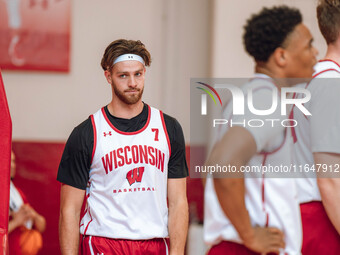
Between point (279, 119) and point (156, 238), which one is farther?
point (156, 238)

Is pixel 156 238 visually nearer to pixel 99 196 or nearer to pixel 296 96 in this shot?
pixel 99 196

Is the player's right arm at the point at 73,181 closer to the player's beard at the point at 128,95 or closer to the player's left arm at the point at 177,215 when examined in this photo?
the player's beard at the point at 128,95

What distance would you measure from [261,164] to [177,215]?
817 mm

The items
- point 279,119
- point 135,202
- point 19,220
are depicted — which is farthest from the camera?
point 19,220

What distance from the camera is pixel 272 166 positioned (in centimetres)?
211

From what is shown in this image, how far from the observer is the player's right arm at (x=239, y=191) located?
2004 mm

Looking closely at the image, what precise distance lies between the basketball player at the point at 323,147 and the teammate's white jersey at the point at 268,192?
235 millimetres

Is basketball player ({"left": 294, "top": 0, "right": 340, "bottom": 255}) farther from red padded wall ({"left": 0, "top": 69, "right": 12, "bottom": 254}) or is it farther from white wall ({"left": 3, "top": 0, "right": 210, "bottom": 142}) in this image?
white wall ({"left": 3, "top": 0, "right": 210, "bottom": 142})

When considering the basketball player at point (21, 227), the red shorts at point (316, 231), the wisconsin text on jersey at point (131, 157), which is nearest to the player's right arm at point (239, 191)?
the red shorts at point (316, 231)

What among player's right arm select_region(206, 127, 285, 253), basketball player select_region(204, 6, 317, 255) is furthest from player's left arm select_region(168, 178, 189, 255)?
player's right arm select_region(206, 127, 285, 253)

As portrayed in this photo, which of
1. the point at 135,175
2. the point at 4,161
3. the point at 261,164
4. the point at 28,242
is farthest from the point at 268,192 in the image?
the point at 28,242

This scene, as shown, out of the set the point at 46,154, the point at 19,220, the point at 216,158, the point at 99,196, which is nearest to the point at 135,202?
the point at 99,196

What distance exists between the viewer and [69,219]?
2.71m

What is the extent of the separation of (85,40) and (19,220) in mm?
1979
